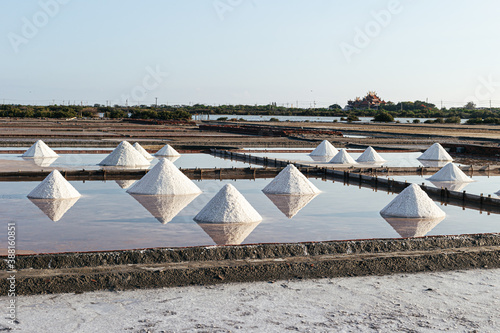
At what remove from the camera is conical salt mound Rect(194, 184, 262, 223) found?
893 centimetres

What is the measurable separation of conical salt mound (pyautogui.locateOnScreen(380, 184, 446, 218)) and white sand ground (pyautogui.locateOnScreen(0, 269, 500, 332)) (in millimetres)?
3153

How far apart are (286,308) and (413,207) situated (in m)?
4.82

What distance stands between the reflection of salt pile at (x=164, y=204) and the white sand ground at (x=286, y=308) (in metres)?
3.26

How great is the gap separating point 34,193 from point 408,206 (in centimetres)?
666

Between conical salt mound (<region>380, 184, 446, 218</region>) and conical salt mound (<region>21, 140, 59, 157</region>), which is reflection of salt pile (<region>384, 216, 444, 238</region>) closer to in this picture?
conical salt mound (<region>380, 184, 446, 218</region>)

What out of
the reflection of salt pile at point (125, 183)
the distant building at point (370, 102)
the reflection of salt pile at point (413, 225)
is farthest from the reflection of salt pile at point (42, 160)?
the distant building at point (370, 102)

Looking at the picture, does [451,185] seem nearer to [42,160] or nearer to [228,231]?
[228,231]

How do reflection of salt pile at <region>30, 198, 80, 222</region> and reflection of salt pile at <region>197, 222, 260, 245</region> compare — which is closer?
reflection of salt pile at <region>197, 222, 260, 245</region>

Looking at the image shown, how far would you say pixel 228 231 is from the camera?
27.5ft

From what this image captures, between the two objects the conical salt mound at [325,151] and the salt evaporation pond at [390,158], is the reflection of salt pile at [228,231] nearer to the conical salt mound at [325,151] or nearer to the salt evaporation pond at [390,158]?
the salt evaporation pond at [390,158]

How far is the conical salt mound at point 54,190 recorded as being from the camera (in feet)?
36.6

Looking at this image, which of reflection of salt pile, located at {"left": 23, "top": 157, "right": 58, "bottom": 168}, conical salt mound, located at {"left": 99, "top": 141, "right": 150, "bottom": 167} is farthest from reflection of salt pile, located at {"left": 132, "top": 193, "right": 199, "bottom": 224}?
reflection of salt pile, located at {"left": 23, "top": 157, "right": 58, "bottom": 168}

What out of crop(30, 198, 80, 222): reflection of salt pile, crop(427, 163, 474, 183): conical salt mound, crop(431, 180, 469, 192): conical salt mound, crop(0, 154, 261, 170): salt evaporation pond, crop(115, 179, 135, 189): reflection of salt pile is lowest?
crop(115, 179, 135, 189): reflection of salt pile

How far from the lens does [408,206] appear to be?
9.78 metres
